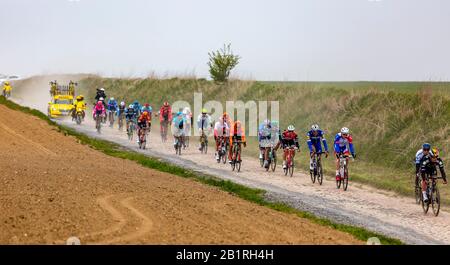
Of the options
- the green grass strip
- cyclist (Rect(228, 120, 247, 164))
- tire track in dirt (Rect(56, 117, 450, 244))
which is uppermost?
cyclist (Rect(228, 120, 247, 164))

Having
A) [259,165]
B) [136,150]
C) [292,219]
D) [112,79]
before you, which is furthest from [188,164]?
[112,79]

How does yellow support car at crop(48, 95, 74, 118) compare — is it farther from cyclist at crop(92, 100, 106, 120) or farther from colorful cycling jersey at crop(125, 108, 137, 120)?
colorful cycling jersey at crop(125, 108, 137, 120)

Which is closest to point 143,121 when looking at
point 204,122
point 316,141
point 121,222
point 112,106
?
point 204,122

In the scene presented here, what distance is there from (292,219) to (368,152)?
17857 millimetres

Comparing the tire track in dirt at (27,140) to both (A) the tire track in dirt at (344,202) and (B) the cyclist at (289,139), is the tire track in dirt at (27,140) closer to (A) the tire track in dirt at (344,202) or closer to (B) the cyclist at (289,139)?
(A) the tire track in dirt at (344,202)

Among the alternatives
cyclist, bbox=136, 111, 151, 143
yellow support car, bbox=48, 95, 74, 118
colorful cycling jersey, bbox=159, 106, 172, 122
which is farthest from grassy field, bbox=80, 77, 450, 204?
yellow support car, bbox=48, 95, 74, 118

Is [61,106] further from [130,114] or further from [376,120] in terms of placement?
[376,120]

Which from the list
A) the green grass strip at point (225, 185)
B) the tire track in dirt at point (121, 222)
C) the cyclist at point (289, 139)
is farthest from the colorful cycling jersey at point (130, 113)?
the tire track in dirt at point (121, 222)

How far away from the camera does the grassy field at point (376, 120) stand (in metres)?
33.6

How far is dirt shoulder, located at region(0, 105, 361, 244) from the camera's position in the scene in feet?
49.7

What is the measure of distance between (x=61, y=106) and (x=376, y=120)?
27442 millimetres

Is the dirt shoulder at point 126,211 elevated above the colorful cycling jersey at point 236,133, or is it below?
below

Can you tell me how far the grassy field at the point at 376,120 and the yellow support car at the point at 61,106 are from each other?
11.6m

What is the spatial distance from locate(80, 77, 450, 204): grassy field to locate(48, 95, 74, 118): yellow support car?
11.6 metres
